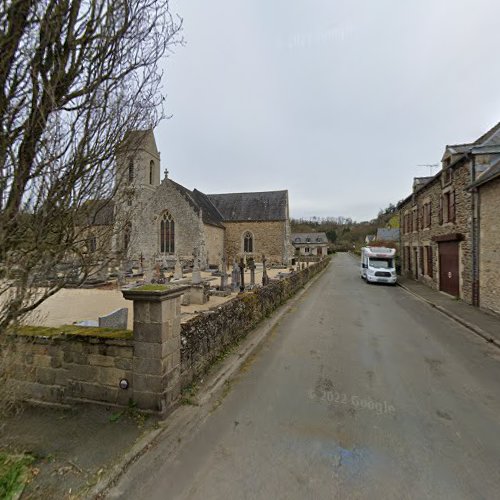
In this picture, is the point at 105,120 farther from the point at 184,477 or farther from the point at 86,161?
the point at 184,477

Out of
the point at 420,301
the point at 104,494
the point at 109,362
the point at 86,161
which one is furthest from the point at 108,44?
the point at 420,301

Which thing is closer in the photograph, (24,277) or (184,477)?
(24,277)

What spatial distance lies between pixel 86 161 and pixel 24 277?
1157mm

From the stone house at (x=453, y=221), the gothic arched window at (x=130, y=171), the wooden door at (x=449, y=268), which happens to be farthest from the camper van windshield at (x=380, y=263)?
the gothic arched window at (x=130, y=171)

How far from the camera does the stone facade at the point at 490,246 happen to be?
9.55 m

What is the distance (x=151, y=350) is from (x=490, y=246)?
38.2ft

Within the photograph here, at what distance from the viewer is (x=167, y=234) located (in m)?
31.7

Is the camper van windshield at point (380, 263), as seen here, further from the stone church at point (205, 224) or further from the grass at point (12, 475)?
the grass at point (12, 475)

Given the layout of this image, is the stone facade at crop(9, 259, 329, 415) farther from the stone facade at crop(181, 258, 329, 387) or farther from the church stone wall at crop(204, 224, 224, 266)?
the church stone wall at crop(204, 224, 224, 266)

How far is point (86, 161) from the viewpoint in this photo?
8.70 feet

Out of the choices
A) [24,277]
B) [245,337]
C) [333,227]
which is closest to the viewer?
[24,277]

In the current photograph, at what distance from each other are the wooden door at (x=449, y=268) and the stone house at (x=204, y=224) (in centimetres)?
1217

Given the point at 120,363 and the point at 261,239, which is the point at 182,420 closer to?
the point at 120,363

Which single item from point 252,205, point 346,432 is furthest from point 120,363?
point 252,205
